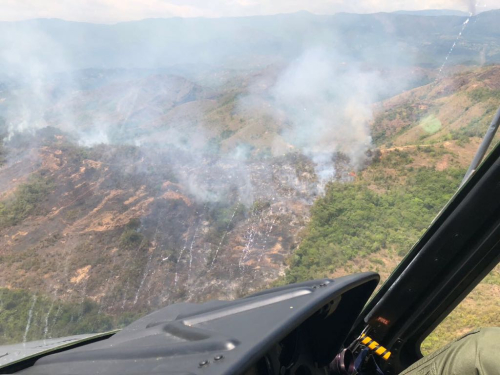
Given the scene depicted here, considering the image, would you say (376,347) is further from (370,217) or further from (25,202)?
(25,202)

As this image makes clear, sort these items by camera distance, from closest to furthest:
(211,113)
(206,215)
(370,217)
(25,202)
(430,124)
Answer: (370,217)
(206,215)
(25,202)
(430,124)
(211,113)

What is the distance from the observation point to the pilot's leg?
100cm

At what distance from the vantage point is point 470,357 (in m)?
1.06

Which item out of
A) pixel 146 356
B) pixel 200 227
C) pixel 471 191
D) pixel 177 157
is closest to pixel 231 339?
pixel 146 356

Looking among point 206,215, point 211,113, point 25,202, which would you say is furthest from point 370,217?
point 211,113

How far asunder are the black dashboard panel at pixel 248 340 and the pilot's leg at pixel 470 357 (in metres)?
0.35

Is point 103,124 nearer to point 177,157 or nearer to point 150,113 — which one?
point 150,113

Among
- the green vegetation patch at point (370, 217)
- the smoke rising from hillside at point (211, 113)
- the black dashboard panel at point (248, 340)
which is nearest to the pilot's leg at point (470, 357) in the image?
the black dashboard panel at point (248, 340)

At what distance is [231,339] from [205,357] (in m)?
0.09

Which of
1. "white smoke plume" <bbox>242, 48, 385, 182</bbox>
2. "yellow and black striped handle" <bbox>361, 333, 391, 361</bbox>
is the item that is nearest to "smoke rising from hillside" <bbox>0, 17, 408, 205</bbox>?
"white smoke plume" <bbox>242, 48, 385, 182</bbox>

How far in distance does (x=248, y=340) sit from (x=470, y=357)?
65 centimetres

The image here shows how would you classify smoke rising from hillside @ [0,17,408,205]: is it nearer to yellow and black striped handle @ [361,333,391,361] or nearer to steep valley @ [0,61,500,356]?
steep valley @ [0,61,500,356]

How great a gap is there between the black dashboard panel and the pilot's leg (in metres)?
0.35

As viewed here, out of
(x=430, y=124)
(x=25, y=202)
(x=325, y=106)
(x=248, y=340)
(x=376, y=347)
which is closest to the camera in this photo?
(x=248, y=340)
